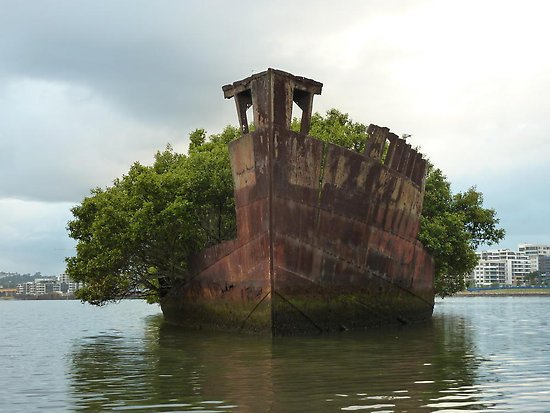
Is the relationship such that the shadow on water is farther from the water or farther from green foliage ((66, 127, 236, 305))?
green foliage ((66, 127, 236, 305))

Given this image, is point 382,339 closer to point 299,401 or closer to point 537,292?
point 299,401

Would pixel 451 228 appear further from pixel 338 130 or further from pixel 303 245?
pixel 303 245

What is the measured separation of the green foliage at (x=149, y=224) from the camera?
2584 centimetres

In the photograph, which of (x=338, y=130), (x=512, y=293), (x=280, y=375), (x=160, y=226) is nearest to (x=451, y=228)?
(x=338, y=130)


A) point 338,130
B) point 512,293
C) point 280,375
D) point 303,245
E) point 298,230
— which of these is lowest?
point 512,293

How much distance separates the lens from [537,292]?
177750 millimetres

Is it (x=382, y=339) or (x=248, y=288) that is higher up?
(x=248, y=288)

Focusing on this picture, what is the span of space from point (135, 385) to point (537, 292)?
597ft

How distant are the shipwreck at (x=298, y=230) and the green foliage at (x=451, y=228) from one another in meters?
8.55

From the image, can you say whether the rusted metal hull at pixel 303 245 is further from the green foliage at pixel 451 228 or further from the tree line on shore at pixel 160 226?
the green foliage at pixel 451 228

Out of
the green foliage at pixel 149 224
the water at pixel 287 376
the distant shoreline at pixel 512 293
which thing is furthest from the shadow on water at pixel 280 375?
the distant shoreline at pixel 512 293

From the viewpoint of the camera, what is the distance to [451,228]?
34.2m

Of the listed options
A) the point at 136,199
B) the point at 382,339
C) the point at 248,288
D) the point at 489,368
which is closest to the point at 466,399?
the point at 489,368

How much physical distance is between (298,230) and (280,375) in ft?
27.5
